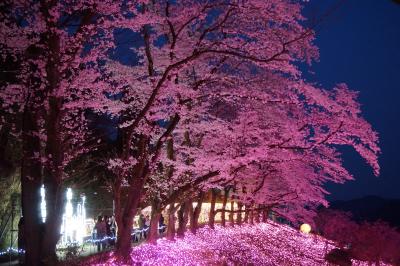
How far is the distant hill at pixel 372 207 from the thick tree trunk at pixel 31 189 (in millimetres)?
105098

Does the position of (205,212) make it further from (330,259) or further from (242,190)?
(330,259)

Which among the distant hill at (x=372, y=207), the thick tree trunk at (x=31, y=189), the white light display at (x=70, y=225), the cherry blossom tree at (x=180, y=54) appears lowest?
the distant hill at (x=372, y=207)

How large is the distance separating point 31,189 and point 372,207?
158116 mm

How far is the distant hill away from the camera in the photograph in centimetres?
11026

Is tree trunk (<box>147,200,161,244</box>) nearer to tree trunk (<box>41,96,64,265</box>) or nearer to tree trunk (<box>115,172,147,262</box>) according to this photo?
tree trunk (<box>115,172,147,262</box>)

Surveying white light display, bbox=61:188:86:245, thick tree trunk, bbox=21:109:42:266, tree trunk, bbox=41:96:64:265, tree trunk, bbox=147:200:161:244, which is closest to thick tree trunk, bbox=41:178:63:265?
tree trunk, bbox=41:96:64:265

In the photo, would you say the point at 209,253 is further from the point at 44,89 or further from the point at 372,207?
the point at 372,207

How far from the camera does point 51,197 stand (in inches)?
425

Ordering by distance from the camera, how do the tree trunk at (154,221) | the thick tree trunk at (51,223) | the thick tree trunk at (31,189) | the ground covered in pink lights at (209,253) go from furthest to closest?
the tree trunk at (154,221) < the ground covered in pink lights at (209,253) < the thick tree trunk at (51,223) < the thick tree trunk at (31,189)

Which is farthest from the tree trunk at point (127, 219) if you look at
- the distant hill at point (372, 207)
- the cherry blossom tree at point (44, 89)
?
the distant hill at point (372, 207)

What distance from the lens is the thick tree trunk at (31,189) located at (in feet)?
34.4

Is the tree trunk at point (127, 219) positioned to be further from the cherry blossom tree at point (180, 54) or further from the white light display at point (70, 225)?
the white light display at point (70, 225)

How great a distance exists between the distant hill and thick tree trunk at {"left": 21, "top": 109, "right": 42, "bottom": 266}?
10510cm

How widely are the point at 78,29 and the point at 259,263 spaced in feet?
51.1
